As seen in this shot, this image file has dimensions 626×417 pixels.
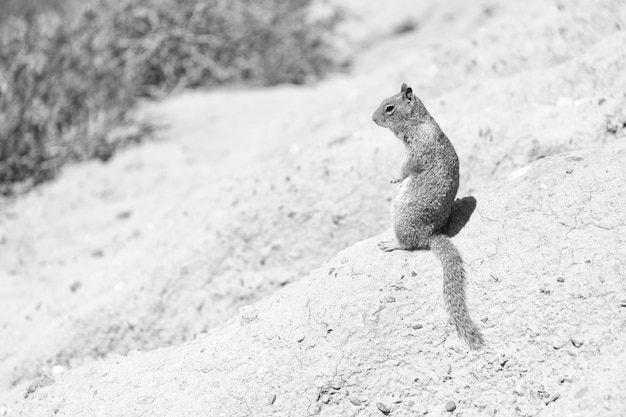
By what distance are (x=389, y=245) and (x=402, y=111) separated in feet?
2.65

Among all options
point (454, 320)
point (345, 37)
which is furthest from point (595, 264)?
point (345, 37)

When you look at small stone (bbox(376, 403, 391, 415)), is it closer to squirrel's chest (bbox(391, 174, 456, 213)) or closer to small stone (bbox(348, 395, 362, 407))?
small stone (bbox(348, 395, 362, 407))

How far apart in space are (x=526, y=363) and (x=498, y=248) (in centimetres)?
65

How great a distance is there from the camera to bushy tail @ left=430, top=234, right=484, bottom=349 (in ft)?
10.9

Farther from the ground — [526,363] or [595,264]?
[595,264]

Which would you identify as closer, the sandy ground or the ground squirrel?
the ground squirrel

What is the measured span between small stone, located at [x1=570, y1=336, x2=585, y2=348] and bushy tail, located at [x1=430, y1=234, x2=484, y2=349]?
43 centimetres

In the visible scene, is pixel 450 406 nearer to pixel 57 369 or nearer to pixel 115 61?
pixel 57 369

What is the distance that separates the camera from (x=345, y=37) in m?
12.9

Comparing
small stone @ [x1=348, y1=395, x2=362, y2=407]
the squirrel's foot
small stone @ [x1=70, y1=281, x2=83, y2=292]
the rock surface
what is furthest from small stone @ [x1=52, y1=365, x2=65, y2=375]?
the squirrel's foot

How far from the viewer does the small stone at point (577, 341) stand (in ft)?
10.4

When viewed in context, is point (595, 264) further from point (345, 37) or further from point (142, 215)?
point (345, 37)

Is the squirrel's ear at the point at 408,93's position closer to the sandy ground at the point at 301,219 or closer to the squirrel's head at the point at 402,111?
the squirrel's head at the point at 402,111

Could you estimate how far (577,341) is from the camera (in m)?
3.19
